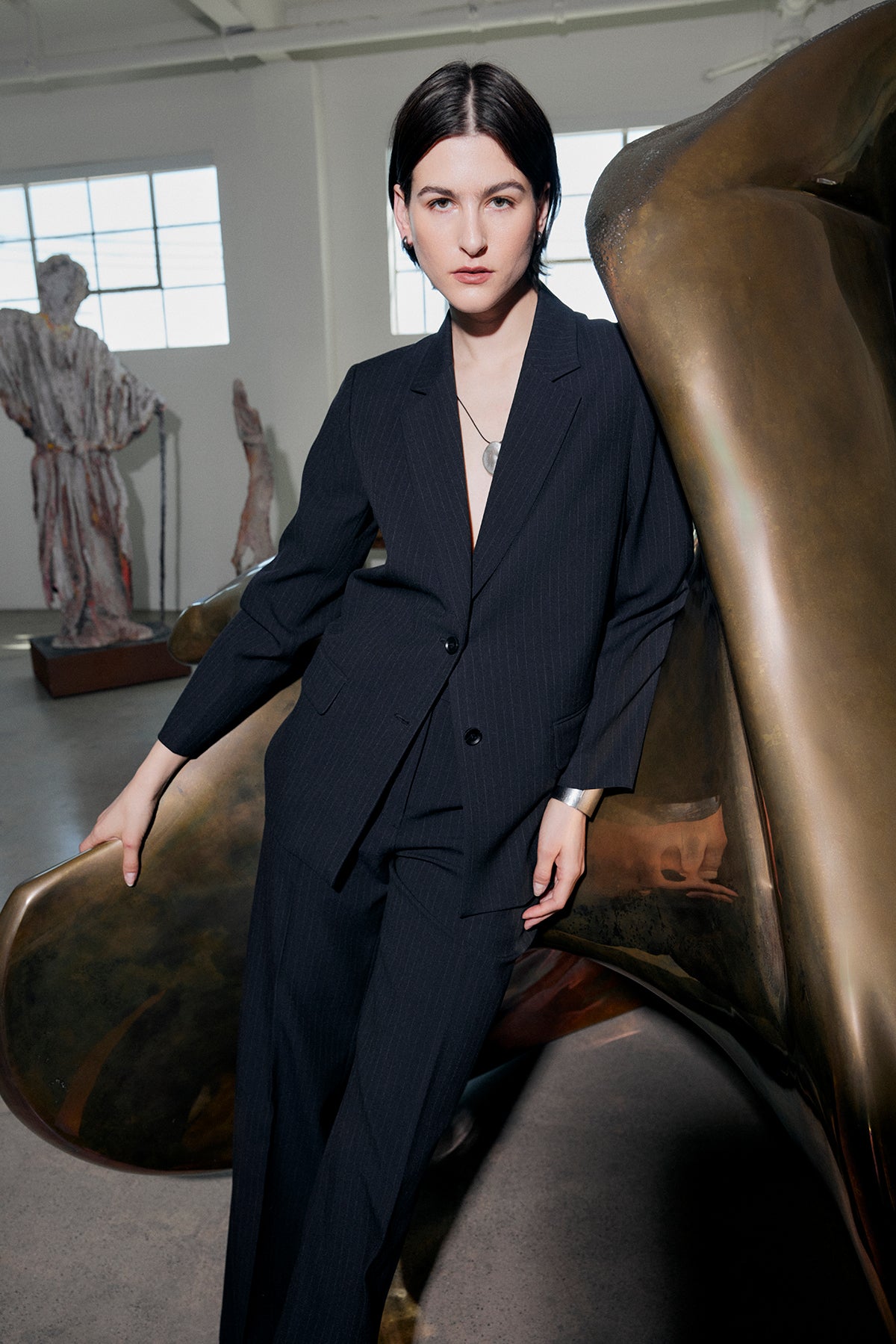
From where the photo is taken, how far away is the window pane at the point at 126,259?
6.30 m

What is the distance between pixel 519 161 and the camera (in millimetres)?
881

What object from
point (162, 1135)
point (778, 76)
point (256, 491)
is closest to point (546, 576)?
point (778, 76)

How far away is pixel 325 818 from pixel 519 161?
628 millimetres

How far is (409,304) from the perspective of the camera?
6.20 metres

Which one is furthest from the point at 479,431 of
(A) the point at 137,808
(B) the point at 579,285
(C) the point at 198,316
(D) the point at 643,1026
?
(C) the point at 198,316

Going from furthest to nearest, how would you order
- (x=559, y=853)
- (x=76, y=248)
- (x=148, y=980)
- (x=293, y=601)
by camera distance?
(x=76, y=248), (x=148, y=980), (x=293, y=601), (x=559, y=853)

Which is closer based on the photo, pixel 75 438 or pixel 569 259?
pixel 75 438

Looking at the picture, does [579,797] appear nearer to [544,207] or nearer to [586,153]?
[544,207]

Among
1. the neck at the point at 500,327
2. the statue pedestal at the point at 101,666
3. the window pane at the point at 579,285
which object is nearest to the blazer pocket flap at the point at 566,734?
the neck at the point at 500,327

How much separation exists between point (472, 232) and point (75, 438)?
4.35 meters

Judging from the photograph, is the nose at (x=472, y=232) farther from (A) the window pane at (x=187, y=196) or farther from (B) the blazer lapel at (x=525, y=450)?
(A) the window pane at (x=187, y=196)

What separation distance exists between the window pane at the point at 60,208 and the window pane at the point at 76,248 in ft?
0.12

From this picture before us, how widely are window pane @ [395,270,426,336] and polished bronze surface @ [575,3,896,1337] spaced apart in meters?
5.59

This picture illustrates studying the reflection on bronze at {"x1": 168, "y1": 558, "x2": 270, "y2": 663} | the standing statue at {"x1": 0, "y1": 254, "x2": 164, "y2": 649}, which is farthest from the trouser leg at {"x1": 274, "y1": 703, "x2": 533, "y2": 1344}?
the standing statue at {"x1": 0, "y1": 254, "x2": 164, "y2": 649}
